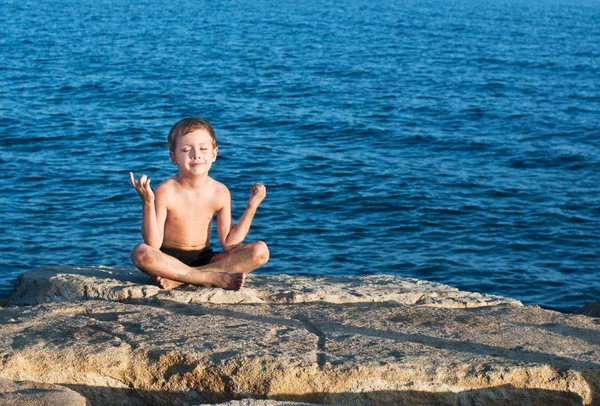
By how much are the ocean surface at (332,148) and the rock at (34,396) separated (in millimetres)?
5744

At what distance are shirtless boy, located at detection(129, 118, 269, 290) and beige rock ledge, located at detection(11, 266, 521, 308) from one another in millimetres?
133

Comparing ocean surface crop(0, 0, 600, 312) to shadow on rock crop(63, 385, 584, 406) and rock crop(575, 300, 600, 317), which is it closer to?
rock crop(575, 300, 600, 317)

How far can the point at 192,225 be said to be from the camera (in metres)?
6.59

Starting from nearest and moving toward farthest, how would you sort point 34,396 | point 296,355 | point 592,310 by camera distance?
point 34,396
point 296,355
point 592,310

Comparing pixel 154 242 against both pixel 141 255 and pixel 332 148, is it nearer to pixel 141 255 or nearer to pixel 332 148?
pixel 141 255

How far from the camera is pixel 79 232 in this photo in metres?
11.8

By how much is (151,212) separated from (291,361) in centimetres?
199

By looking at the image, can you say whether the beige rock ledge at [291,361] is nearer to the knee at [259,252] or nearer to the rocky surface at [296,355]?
the rocky surface at [296,355]

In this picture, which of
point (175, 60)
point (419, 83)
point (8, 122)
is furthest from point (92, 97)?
point (419, 83)

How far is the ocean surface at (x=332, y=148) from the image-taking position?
1150cm

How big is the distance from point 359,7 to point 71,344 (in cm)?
5275

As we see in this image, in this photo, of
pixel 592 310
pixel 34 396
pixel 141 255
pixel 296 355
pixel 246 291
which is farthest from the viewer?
pixel 592 310

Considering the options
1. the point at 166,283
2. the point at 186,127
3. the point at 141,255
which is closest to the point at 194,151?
the point at 186,127

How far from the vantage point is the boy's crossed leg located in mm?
6074
